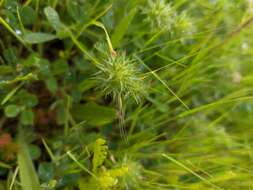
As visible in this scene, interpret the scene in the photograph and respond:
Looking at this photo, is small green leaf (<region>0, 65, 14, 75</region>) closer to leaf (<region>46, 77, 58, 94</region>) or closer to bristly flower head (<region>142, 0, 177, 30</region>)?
leaf (<region>46, 77, 58, 94</region>)

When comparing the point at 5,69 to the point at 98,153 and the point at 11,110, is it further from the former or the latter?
the point at 98,153

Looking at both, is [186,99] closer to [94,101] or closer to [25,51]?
[94,101]

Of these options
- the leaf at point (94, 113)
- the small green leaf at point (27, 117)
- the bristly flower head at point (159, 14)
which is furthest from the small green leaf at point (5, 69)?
the bristly flower head at point (159, 14)

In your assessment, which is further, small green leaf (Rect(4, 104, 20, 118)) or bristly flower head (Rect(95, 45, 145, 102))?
small green leaf (Rect(4, 104, 20, 118))

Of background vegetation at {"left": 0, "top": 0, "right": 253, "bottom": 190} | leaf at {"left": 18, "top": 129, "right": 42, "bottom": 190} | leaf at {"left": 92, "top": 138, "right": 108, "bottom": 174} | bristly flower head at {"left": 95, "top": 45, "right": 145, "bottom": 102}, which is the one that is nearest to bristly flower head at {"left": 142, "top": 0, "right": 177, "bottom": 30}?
background vegetation at {"left": 0, "top": 0, "right": 253, "bottom": 190}

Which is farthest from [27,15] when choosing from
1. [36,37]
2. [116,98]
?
[116,98]

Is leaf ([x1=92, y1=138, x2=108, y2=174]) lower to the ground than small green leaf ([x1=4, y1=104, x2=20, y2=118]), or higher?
lower
